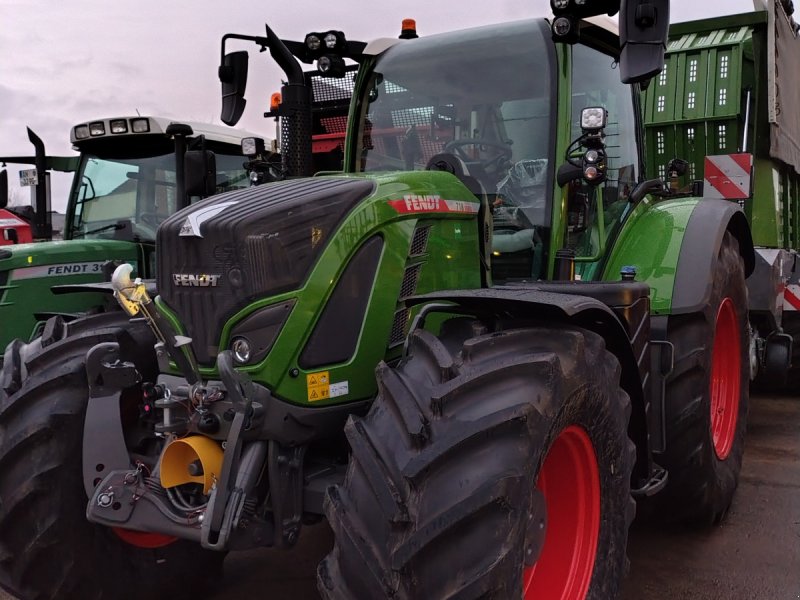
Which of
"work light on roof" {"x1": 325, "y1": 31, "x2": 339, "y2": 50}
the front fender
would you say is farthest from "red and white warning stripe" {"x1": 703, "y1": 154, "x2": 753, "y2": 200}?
"work light on roof" {"x1": 325, "y1": 31, "x2": 339, "y2": 50}

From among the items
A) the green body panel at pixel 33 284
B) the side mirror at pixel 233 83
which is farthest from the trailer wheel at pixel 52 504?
the green body panel at pixel 33 284

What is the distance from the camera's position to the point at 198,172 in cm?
430

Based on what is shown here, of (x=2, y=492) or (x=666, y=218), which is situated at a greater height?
(x=666, y=218)

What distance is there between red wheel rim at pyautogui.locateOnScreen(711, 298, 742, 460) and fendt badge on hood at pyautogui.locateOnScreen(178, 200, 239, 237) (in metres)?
2.66

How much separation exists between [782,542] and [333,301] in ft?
8.35

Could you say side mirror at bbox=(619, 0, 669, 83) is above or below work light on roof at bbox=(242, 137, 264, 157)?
above

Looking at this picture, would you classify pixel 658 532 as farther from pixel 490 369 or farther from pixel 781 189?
pixel 781 189

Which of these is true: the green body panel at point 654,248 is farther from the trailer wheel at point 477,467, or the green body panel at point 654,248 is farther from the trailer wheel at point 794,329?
the trailer wheel at point 794,329

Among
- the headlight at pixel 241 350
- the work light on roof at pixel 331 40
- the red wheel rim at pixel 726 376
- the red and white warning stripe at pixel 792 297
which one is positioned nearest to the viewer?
the headlight at pixel 241 350

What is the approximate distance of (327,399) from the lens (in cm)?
262

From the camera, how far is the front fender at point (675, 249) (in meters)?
3.54

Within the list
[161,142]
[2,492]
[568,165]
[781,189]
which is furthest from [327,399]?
[781,189]

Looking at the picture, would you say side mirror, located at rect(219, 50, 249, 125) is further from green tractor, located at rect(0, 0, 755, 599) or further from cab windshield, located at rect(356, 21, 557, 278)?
cab windshield, located at rect(356, 21, 557, 278)

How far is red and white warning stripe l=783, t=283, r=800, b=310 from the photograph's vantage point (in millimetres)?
6438
